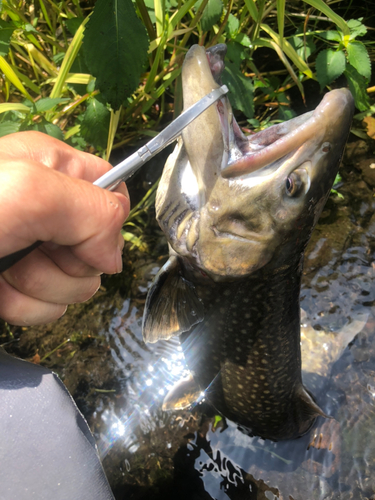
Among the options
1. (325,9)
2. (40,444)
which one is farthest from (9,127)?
(325,9)

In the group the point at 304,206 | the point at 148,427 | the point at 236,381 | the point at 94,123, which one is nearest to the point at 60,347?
the point at 148,427

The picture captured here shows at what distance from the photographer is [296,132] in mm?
1369

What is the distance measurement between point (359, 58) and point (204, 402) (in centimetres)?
273

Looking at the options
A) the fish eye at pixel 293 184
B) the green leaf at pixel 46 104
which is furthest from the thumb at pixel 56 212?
Answer: the green leaf at pixel 46 104

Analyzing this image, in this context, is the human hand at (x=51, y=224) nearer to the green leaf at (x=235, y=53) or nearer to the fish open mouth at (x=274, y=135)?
the fish open mouth at (x=274, y=135)

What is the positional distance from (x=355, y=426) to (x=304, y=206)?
6.36ft

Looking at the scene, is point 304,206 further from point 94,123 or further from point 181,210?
point 94,123

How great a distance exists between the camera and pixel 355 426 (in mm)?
2627

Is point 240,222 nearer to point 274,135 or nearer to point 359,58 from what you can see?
point 274,135

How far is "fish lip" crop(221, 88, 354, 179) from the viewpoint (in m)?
1.35

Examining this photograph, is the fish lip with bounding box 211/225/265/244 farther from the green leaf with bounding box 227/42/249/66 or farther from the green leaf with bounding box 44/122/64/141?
the green leaf with bounding box 227/42/249/66

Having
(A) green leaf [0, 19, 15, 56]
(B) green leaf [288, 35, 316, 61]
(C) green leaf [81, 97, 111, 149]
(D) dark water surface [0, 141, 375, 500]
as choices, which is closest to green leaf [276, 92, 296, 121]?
(B) green leaf [288, 35, 316, 61]

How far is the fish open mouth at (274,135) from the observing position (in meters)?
1.35

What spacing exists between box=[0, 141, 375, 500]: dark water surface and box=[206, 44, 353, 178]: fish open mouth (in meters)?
1.77
